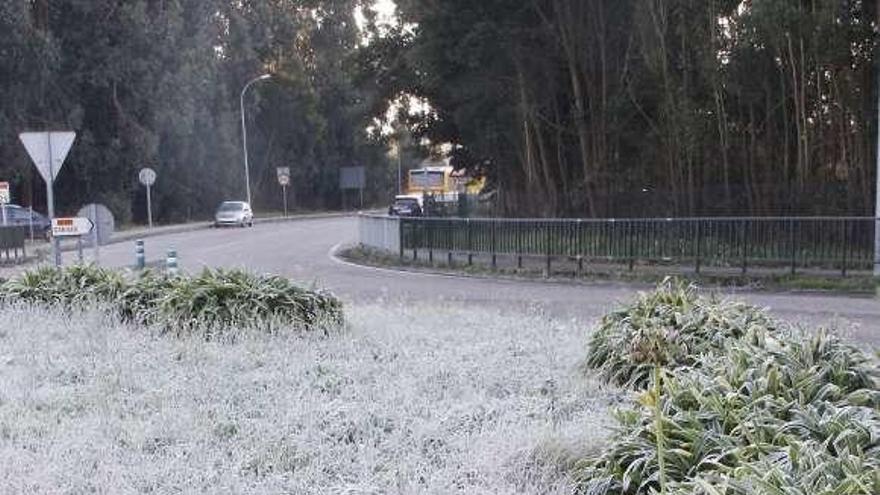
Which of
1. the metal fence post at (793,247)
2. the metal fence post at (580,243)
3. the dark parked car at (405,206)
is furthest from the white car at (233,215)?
the metal fence post at (793,247)

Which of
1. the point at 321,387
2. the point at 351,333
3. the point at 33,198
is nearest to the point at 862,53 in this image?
the point at 351,333

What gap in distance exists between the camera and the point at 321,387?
6121mm

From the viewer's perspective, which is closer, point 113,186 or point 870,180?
point 870,180

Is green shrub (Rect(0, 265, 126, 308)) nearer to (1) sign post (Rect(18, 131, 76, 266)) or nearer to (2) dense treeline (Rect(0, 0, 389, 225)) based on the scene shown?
(1) sign post (Rect(18, 131, 76, 266))

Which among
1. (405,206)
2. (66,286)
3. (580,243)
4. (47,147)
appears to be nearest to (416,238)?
(580,243)

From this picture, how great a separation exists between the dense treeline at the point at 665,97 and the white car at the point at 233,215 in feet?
71.5

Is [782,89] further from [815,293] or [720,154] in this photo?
[815,293]

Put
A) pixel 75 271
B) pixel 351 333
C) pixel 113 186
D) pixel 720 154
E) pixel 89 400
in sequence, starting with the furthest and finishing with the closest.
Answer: pixel 113 186
pixel 720 154
pixel 75 271
pixel 351 333
pixel 89 400

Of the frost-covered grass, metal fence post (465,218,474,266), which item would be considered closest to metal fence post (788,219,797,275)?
metal fence post (465,218,474,266)

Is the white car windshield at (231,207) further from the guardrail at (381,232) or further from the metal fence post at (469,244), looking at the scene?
the metal fence post at (469,244)

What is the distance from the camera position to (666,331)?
6008mm

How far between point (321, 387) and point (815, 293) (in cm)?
1235

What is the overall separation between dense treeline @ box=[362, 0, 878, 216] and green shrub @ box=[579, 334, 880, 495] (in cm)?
1397

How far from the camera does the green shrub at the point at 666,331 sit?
601cm
